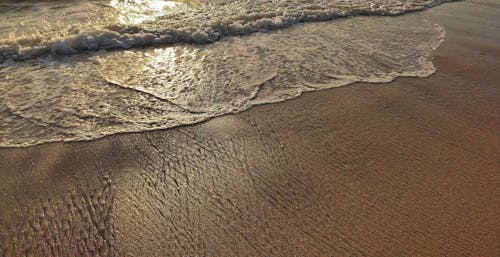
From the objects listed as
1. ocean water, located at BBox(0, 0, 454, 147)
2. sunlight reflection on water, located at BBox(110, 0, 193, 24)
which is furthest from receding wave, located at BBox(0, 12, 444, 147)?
sunlight reflection on water, located at BBox(110, 0, 193, 24)

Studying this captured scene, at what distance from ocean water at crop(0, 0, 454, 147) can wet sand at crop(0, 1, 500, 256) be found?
0.38 meters

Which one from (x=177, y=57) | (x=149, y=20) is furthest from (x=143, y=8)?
(x=177, y=57)

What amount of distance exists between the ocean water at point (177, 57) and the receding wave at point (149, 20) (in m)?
0.02

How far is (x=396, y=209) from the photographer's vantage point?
2107 millimetres

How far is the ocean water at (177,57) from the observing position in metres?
3.13

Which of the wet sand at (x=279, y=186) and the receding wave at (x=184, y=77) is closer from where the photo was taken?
the wet sand at (x=279, y=186)

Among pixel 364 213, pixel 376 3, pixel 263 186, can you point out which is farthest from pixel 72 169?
pixel 376 3

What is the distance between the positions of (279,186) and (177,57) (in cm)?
284

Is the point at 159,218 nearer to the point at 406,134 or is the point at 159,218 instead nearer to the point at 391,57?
the point at 406,134

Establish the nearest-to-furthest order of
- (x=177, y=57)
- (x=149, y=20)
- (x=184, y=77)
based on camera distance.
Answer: (x=184, y=77), (x=177, y=57), (x=149, y=20)

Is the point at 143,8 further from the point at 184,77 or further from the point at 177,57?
the point at 184,77

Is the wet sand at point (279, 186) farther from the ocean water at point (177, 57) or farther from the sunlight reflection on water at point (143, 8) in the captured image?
the sunlight reflection on water at point (143, 8)

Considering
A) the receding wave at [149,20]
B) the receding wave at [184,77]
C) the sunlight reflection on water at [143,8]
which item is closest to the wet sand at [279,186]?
the receding wave at [184,77]

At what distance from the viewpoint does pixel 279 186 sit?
2289mm
